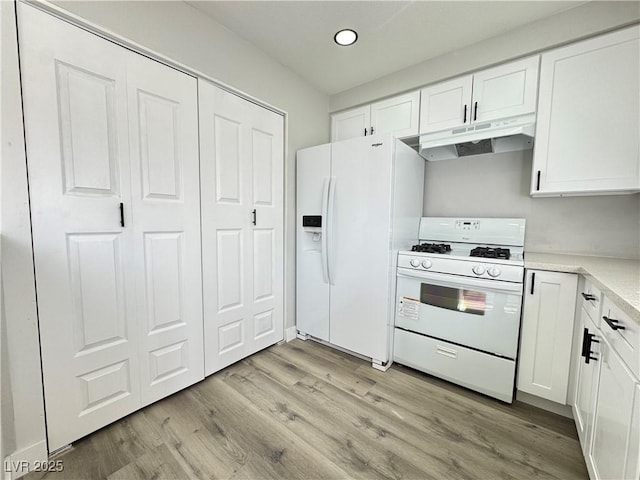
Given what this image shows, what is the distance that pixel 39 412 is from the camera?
4.14 ft

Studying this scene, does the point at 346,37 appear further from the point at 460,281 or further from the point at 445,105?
the point at 460,281

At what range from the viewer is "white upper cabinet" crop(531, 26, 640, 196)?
5.15 feet

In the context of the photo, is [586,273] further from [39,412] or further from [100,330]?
[39,412]

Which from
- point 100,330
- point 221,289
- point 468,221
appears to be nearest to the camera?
point 100,330

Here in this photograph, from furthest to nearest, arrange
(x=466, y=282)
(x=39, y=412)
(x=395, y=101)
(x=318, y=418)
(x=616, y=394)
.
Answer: (x=395, y=101) → (x=466, y=282) → (x=318, y=418) → (x=39, y=412) → (x=616, y=394)

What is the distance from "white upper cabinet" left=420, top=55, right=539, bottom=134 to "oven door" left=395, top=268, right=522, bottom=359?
49.9 inches

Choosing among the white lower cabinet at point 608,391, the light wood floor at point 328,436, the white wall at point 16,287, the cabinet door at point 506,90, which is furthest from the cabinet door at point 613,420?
the white wall at point 16,287

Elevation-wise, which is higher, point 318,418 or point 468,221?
point 468,221

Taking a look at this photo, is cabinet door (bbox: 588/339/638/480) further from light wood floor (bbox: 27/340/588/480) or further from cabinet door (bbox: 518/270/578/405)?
cabinet door (bbox: 518/270/578/405)

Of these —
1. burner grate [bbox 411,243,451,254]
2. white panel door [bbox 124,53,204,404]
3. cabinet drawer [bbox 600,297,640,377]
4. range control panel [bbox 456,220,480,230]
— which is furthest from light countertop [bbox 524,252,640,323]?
white panel door [bbox 124,53,204,404]

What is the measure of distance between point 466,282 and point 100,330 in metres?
2.26

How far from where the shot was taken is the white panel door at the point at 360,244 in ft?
6.68

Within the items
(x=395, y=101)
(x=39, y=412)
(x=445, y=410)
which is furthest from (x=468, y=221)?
(x=39, y=412)

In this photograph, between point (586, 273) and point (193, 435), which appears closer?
point (586, 273)
